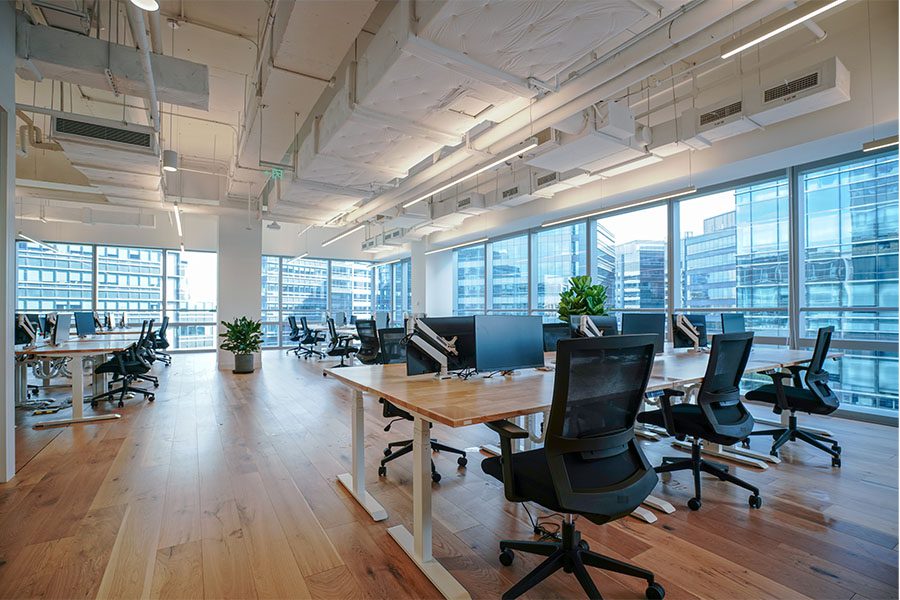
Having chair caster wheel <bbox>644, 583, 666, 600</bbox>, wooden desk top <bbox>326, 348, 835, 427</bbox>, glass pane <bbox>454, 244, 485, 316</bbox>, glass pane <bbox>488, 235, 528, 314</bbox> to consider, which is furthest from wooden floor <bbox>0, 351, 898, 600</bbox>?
glass pane <bbox>454, 244, 485, 316</bbox>

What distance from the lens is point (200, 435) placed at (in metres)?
3.94

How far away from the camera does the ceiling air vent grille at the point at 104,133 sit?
402 cm

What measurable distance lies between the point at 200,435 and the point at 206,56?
3844 millimetres

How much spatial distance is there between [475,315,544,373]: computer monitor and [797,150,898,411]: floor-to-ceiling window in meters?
4.26

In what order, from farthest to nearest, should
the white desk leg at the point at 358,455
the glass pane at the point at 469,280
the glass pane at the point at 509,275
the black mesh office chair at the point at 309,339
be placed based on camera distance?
the glass pane at the point at 469,280, the black mesh office chair at the point at 309,339, the glass pane at the point at 509,275, the white desk leg at the point at 358,455

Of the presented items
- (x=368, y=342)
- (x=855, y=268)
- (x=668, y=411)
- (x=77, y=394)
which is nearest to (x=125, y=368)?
(x=77, y=394)

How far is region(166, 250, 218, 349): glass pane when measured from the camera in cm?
1115

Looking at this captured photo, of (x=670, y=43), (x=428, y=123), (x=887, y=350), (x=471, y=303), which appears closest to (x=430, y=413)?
(x=428, y=123)

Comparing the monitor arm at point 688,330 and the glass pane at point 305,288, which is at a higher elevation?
the glass pane at point 305,288

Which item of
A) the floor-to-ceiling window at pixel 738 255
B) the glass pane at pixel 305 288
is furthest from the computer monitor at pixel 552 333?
the glass pane at pixel 305 288

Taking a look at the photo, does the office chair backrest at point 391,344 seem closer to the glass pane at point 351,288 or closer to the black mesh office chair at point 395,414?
the black mesh office chair at point 395,414

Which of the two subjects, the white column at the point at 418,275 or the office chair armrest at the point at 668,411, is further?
the white column at the point at 418,275

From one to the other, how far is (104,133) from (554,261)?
7273mm

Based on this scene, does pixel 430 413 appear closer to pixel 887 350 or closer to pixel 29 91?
pixel 887 350
